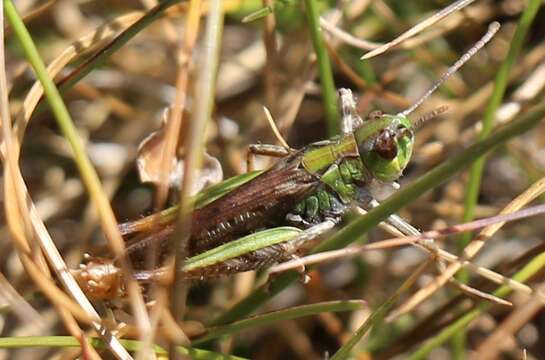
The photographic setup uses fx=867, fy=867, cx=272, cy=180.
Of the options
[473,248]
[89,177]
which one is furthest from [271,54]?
[89,177]

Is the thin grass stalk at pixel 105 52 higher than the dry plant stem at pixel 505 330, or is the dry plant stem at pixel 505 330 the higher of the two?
the thin grass stalk at pixel 105 52

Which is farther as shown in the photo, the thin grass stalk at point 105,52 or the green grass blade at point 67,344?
the thin grass stalk at point 105,52

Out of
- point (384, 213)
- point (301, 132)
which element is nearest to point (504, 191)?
point (301, 132)

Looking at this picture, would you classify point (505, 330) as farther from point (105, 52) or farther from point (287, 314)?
point (105, 52)

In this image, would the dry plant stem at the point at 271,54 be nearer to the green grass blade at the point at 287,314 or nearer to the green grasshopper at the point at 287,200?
the green grasshopper at the point at 287,200

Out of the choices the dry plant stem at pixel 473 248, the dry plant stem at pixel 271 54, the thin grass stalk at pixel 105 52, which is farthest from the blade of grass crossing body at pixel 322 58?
the dry plant stem at pixel 473 248

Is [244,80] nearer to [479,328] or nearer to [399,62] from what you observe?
[399,62]
